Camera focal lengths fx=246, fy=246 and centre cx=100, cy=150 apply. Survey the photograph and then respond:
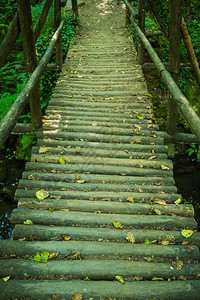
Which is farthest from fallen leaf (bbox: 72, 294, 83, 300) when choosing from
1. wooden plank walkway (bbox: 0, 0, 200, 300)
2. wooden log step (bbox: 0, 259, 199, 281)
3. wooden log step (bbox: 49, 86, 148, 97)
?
wooden log step (bbox: 49, 86, 148, 97)

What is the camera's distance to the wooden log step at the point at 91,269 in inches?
80.0

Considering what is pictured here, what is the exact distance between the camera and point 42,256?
2143 mm

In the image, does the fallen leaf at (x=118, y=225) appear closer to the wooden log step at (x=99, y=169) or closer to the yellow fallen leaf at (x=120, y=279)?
the yellow fallen leaf at (x=120, y=279)

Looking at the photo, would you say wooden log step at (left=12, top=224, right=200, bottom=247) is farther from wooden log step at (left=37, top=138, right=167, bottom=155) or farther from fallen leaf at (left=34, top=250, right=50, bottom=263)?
wooden log step at (left=37, top=138, right=167, bottom=155)

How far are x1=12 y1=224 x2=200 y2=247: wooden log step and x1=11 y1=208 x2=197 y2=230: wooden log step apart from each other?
3.5 inches

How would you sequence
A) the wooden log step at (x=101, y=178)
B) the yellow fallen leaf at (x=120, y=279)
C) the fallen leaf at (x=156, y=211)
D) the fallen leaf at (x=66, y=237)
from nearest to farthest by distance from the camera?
1. the yellow fallen leaf at (x=120, y=279)
2. the fallen leaf at (x=66, y=237)
3. the fallen leaf at (x=156, y=211)
4. the wooden log step at (x=101, y=178)

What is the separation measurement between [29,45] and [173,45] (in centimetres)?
220

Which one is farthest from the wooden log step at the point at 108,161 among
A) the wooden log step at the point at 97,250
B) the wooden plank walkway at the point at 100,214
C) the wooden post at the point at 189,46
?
the wooden post at the point at 189,46

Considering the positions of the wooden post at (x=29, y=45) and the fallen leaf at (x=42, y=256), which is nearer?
the fallen leaf at (x=42, y=256)

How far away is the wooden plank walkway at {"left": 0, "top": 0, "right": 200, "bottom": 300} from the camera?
1974 mm

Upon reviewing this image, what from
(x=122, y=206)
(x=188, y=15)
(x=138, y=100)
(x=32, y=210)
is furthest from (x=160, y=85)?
(x=32, y=210)

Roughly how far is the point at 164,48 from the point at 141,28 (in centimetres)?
171

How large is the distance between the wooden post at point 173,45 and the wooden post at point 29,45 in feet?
6.80

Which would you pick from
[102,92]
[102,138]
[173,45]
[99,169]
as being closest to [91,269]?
[99,169]
